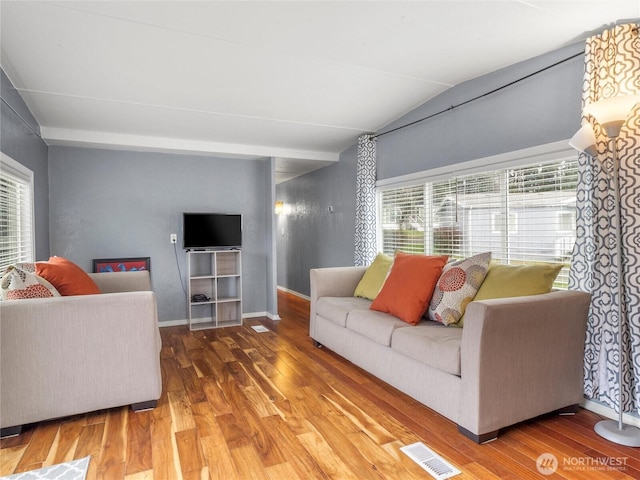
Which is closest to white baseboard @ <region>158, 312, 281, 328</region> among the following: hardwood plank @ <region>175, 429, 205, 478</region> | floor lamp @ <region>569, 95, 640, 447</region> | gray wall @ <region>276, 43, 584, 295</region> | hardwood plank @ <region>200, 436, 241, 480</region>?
gray wall @ <region>276, 43, 584, 295</region>

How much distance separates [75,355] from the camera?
225 cm

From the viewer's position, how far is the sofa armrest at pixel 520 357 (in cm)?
203

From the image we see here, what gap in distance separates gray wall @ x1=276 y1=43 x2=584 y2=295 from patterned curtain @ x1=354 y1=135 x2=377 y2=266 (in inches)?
3.9

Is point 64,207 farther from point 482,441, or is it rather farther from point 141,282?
point 482,441

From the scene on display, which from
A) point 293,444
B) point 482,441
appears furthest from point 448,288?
point 293,444

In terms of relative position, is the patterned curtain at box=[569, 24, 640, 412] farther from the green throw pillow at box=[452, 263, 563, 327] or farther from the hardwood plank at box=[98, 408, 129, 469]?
the hardwood plank at box=[98, 408, 129, 469]

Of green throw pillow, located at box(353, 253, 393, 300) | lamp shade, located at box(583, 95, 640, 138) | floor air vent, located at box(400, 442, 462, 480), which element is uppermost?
lamp shade, located at box(583, 95, 640, 138)

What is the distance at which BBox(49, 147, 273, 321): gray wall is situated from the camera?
4379 mm

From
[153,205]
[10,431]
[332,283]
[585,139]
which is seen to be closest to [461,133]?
[585,139]

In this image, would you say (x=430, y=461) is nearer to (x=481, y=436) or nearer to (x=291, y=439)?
(x=481, y=436)

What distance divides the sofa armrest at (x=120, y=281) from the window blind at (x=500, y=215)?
8.99 ft

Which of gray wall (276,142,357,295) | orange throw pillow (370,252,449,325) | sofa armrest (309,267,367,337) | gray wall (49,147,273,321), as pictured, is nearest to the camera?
orange throw pillow (370,252,449,325)

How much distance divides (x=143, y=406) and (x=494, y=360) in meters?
2.13

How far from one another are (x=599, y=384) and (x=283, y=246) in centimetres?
584
